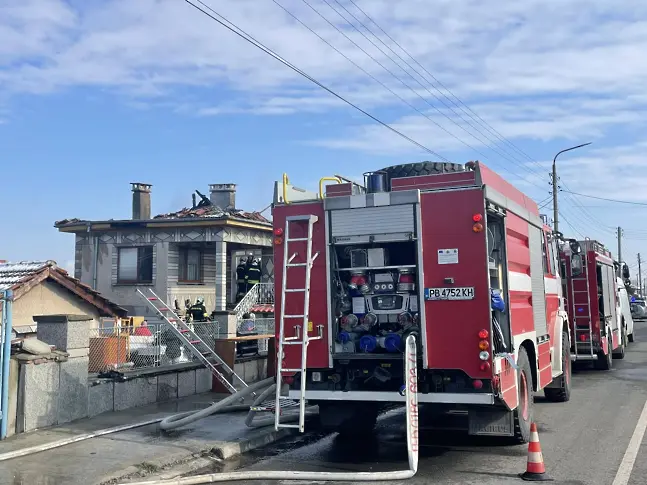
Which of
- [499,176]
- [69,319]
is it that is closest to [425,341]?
[499,176]

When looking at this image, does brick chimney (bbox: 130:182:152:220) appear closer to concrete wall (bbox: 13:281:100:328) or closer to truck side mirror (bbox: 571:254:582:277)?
concrete wall (bbox: 13:281:100:328)

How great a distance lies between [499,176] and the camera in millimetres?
8594

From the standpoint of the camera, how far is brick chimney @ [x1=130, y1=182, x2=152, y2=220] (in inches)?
1095

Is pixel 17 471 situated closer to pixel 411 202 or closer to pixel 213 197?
pixel 411 202

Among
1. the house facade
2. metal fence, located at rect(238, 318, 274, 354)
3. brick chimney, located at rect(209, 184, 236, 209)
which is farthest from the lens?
brick chimney, located at rect(209, 184, 236, 209)

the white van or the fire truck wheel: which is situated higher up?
the white van

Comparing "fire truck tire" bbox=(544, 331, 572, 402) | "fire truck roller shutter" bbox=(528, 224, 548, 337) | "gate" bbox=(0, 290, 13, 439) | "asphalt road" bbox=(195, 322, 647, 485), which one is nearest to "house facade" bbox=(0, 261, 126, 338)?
"gate" bbox=(0, 290, 13, 439)

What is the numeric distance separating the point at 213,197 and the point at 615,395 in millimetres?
18947

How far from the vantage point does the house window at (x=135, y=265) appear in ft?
82.9

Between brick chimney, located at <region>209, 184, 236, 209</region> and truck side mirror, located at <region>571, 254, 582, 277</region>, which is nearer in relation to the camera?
truck side mirror, located at <region>571, 254, 582, 277</region>

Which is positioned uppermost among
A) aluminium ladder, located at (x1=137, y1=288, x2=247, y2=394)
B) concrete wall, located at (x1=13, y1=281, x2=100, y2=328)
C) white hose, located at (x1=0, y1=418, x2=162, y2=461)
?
concrete wall, located at (x1=13, y1=281, x2=100, y2=328)

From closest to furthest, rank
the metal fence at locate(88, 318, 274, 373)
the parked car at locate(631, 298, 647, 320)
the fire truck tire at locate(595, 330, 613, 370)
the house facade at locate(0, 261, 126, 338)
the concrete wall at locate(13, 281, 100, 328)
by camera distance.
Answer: the metal fence at locate(88, 318, 274, 373) < the house facade at locate(0, 261, 126, 338) < the concrete wall at locate(13, 281, 100, 328) < the fire truck tire at locate(595, 330, 613, 370) < the parked car at locate(631, 298, 647, 320)

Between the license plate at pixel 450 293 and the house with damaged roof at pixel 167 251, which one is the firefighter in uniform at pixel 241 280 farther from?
the license plate at pixel 450 293

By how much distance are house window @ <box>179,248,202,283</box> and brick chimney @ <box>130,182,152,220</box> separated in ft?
9.99
